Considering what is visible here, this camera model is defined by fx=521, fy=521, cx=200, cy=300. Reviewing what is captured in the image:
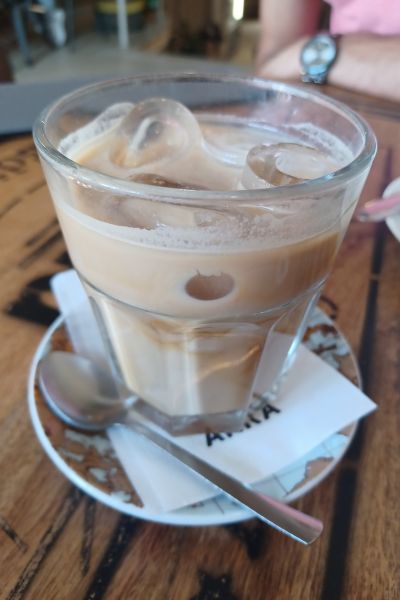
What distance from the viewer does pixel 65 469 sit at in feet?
1.42

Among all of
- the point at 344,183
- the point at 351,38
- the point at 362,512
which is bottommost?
the point at 362,512

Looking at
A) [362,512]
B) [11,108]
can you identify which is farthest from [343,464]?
[11,108]

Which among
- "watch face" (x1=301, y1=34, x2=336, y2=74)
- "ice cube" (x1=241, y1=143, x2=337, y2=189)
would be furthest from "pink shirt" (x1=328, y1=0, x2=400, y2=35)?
"ice cube" (x1=241, y1=143, x2=337, y2=189)

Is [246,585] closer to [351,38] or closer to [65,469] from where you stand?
[65,469]

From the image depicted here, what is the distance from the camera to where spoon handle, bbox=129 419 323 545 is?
1.26 ft

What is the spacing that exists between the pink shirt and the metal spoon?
4.44 ft

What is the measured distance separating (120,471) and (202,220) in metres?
0.23

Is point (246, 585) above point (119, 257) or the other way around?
the other way around

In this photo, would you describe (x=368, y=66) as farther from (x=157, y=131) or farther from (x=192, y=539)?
(x=192, y=539)

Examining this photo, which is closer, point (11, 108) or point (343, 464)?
point (343, 464)

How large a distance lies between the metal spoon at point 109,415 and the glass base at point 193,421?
21 millimetres

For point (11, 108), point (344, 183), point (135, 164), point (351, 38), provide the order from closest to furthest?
point (344, 183)
point (135, 164)
point (11, 108)
point (351, 38)

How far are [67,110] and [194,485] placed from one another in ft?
1.17

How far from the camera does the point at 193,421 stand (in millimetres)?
540
